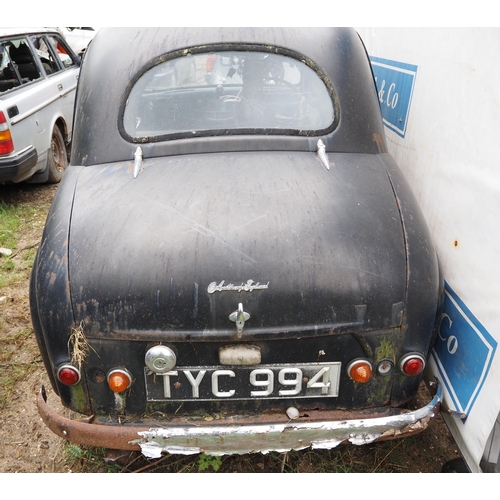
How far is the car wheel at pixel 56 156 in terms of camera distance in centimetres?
577

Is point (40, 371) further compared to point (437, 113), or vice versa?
point (40, 371)

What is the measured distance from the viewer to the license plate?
1907 mm

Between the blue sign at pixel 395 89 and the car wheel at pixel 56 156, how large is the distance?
3.88m

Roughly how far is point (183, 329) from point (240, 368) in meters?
0.30

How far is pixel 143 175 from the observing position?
2230mm

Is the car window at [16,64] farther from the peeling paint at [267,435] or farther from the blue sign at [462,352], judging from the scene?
the blue sign at [462,352]

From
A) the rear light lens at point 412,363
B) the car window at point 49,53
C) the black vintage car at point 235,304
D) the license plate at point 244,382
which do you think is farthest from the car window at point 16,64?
the rear light lens at point 412,363

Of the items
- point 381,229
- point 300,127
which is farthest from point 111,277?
point 300,127

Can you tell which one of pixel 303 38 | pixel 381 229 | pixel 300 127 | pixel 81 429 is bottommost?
pixel 81 429

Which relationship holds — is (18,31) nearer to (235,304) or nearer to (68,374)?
(68,374)

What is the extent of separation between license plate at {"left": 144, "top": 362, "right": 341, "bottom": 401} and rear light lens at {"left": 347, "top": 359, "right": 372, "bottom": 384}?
5cm

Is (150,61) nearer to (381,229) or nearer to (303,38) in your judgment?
(303,38)

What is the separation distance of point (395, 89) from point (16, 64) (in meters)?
4.41

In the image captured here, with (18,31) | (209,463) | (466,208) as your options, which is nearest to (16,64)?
(18,31)
